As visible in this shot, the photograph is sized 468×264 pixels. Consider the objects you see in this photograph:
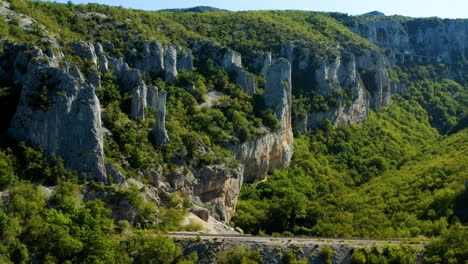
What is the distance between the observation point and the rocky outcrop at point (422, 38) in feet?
490

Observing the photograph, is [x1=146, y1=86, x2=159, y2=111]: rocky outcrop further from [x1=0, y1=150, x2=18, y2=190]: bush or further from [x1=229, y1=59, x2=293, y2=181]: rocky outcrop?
[x1=0, y1=150, x2=18, y2=190]: bush

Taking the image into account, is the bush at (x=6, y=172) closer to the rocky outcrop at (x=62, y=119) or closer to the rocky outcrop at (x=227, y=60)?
the rocky outcrop at (x=62, y=119)

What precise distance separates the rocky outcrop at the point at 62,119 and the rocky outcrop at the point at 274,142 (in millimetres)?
23964

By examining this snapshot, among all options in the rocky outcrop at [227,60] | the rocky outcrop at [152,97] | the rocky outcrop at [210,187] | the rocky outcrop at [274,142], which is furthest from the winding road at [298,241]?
the rocky outcrop at [227,60]

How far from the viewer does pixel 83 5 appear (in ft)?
284

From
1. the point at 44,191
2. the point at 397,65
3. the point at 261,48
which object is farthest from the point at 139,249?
the point at 397,65

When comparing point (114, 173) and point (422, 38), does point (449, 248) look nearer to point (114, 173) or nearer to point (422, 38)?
point (114, 173)

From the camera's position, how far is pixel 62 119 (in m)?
46.8

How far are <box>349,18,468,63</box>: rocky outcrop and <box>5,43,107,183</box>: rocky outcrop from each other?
117901 mm

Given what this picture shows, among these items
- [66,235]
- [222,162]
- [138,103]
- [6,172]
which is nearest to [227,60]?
[222,162]

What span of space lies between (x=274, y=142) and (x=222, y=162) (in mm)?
17070

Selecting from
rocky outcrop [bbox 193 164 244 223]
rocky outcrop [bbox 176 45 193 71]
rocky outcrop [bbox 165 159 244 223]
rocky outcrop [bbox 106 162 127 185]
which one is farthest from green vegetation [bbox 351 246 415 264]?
rocky outcrop [bbox 176 45 193 71]

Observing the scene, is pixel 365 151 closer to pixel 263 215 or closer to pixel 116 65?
pixel 263 215

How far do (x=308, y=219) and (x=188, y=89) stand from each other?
92.2ft
